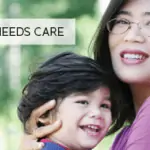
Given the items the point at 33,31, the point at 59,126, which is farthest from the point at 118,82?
the point at 33,31

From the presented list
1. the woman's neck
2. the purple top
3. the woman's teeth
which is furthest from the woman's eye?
the purple top

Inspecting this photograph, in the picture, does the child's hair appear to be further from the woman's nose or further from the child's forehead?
the woman's nose

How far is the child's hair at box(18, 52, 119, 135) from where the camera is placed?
1305mm

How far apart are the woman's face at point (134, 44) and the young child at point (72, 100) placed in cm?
10

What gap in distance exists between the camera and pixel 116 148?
143 centimetres

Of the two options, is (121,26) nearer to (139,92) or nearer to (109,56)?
(109,56)

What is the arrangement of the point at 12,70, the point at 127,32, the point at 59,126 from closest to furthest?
1. the point at 59,126
2. the point at 127,32
3. the point at 12,70

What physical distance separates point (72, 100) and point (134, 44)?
0.26 meters

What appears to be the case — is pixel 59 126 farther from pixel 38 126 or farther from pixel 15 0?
pixel 15 0

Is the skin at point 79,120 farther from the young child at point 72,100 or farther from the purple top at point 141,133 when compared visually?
the purple top at point 141,133

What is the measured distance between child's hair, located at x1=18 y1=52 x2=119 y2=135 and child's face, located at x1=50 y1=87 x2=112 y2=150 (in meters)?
0.02

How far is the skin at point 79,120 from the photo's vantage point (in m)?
1.29

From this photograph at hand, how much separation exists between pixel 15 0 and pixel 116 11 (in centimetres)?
97

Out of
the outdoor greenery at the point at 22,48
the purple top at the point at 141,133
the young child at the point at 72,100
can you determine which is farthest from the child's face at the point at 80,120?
the outdoor greenery at the point at 22,48
